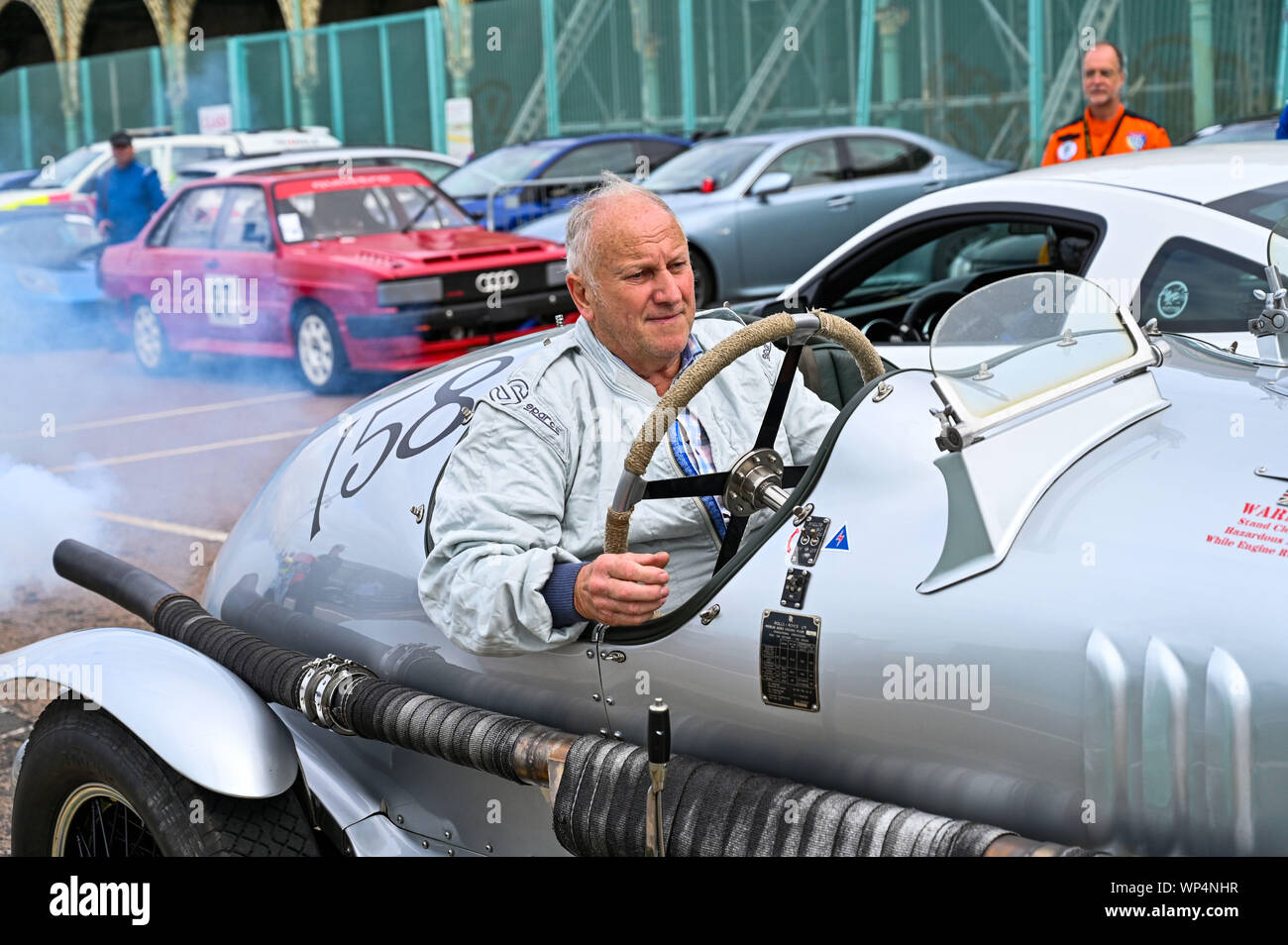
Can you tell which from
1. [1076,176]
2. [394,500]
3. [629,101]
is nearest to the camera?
[394,500]

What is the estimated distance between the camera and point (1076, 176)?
4.76 meters

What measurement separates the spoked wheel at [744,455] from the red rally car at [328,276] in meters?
6.80

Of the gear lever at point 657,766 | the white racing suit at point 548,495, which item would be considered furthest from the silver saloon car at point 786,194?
the gear lever at point 657,766

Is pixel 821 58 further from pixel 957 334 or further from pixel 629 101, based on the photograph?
pixel 957 334

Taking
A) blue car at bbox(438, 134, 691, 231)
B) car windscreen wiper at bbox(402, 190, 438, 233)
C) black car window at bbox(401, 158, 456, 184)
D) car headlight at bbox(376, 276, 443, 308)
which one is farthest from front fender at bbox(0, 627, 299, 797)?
black car window at bbox(401, 158, 456, 184)

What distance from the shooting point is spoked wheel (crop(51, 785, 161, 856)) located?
288 cm

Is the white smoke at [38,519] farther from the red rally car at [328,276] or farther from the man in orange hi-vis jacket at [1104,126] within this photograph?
the man in orange hi-vis jacket at [1104,126]

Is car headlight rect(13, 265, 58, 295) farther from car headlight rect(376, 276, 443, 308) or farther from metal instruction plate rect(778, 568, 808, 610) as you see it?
metal instruction plate rect(778, 568, 808, 610)

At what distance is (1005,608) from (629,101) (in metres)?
21.0

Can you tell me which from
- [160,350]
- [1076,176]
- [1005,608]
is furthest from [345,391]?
[1005,608]

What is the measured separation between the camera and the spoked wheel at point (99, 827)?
113 inches

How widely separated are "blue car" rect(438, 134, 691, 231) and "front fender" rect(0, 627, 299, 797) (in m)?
10.0

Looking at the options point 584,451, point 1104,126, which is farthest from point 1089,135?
point 584,451

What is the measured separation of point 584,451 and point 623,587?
0.41m
